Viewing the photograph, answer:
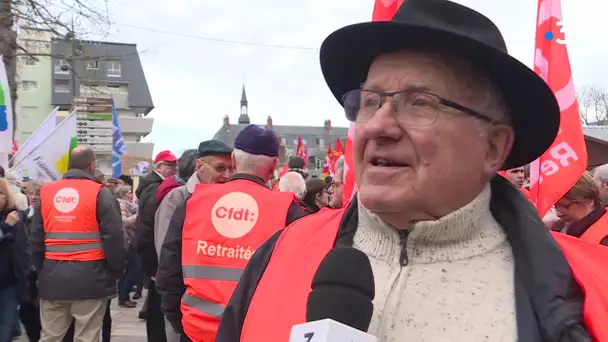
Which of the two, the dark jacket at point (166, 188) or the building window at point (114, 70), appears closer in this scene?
the dark jacket at point (166, 188)

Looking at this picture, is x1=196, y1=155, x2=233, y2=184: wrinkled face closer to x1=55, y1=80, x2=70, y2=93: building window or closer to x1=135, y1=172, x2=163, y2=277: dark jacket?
x1=135, y1=172, x2=163, y2=277: dark jacket

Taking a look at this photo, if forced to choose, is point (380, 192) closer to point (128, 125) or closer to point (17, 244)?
point (17, 244)

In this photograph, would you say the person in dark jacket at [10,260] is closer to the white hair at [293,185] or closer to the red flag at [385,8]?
the white hair at [293,185]

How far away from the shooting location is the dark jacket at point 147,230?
561 cm

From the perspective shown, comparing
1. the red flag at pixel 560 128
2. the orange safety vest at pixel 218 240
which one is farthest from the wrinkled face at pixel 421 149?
the red flag at pixel 560 128

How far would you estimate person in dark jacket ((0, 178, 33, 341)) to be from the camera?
5500 millimetres

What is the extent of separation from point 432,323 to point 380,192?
1.09 feet

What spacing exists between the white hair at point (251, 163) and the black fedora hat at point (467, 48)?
1.92 meters

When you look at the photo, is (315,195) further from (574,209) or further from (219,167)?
(574,209)

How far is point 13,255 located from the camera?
217 inches

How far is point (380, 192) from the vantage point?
144cm

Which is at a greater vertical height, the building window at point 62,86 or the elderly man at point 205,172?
the building window at point 62,86

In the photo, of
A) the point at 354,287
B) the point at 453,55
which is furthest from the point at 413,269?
the point at 453,55

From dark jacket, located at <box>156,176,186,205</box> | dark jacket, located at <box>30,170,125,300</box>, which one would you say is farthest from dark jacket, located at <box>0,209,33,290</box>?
dark jacket, located at <box>156,176,186,205</box>
